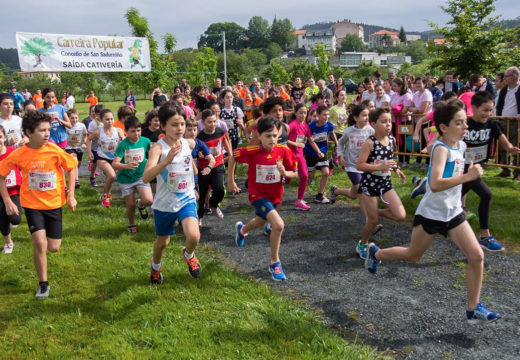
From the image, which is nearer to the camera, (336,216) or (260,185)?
(260,185)

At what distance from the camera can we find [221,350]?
360 cm

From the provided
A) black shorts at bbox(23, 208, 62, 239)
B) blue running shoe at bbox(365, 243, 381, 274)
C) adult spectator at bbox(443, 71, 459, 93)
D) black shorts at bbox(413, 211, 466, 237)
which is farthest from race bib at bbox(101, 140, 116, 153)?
adult spectator at bbox(443, 71, 459, 93)

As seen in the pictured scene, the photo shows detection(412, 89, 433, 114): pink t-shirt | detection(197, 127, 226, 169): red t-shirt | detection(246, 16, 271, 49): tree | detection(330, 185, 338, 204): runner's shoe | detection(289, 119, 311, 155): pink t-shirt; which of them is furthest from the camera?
detection(246, 16, 271, 49): tree

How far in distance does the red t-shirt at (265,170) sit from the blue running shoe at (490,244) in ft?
9.09

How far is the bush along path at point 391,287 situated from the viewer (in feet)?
12.0

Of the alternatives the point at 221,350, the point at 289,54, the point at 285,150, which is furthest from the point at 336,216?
the point at 289,54

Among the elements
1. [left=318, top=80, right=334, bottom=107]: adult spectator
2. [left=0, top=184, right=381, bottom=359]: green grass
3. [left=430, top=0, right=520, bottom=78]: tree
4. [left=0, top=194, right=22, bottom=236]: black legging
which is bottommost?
[left=0, top=184, right=381, bottom=359]: green grass

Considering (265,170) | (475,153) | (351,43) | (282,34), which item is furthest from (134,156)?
(282,34)

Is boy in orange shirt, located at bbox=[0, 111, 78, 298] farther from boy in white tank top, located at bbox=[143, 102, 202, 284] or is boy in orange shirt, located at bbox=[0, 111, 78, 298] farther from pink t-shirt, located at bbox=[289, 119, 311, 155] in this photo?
pink t-shirt, located at bbox=[289, 119, 311, 155]

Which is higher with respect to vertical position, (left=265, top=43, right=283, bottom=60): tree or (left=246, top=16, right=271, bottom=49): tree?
(left=246, top=16, right=271, bottom=49): tree

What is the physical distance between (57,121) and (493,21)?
17811 mm

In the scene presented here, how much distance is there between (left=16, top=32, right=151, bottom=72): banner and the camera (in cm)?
1820

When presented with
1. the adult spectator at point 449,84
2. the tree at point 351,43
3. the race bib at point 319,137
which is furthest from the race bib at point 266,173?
the tree at point 351,43

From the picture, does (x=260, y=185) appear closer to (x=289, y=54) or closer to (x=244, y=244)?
(x=244, y=244)
